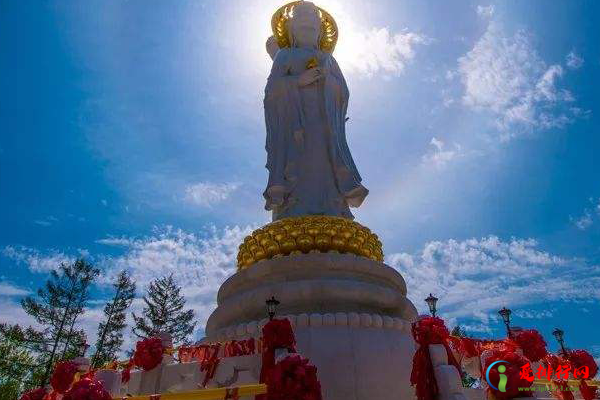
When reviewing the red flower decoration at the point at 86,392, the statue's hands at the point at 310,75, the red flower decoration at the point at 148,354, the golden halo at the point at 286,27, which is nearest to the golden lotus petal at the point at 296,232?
the red flower decoration at the point at 148,354

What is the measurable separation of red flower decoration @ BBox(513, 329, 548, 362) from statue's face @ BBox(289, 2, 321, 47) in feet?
30.6

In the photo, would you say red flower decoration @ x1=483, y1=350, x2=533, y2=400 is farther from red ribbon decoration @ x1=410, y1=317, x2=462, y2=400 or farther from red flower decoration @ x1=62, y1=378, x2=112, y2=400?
red flower decoration @ x1=62, y1=378, x2=112, y2=400

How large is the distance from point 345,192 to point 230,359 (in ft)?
17.0

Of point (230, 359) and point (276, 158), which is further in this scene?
point (276, 158)

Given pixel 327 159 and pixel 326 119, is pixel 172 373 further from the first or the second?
pixel 326 119

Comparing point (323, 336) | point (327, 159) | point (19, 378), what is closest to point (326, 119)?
point (327, 159)

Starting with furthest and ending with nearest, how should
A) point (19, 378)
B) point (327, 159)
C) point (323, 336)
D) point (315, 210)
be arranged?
1. point (19, 378)
2. point (327, 159)
3. point (315, 210)
4. point (323, 336)

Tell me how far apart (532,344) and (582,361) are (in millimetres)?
1384

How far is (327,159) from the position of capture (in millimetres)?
10352

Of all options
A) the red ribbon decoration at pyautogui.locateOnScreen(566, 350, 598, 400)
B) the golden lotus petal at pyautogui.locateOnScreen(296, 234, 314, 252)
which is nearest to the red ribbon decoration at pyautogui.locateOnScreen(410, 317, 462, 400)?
the red ribbon decoration at pyautogui.locateOnScreen(566, 350, 598, 400)

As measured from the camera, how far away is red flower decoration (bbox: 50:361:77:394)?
5.67 m

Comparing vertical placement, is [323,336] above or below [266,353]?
above

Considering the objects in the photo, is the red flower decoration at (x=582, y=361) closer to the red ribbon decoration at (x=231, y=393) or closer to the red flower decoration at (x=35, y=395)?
the red ribbon decoration at (x=231, y=393)

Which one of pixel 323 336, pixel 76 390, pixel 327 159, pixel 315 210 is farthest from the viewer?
pixel 327 159
